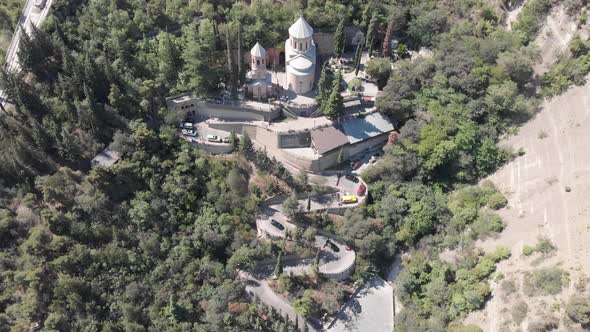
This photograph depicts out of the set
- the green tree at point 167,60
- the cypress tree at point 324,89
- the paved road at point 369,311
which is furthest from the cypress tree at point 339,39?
the paved road at point 369,311

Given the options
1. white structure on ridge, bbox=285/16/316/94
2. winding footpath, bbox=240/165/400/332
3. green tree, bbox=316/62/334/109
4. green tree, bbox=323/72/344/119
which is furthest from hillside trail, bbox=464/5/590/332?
white structure on ridge, bbox=285/16/316/94

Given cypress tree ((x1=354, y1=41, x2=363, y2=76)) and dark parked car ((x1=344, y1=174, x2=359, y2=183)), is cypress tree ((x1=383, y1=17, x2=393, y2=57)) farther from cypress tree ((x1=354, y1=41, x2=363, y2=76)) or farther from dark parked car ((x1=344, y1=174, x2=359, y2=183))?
dark parked car ((x1=344, y1=174, x2=359, y2=183))

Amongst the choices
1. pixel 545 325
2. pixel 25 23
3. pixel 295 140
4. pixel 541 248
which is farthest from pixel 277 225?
pixel 25 23

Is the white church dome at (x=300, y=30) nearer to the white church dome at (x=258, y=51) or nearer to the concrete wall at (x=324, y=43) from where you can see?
the white church dome at (x=258, y=51)

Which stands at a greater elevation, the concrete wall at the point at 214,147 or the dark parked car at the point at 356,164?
the concrete wall at the point at 214,147

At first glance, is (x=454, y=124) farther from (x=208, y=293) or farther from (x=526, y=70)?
(x=208, y=293)

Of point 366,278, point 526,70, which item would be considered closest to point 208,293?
point 366,278
